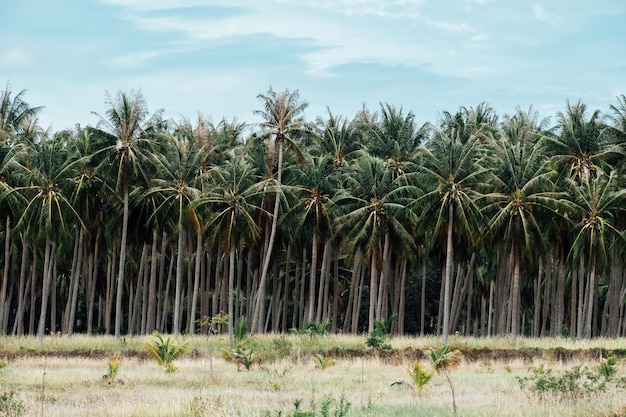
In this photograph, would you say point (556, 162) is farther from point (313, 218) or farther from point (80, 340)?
point (80, 340)

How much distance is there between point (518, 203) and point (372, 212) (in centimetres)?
866

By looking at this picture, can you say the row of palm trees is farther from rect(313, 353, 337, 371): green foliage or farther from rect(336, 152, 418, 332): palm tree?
rect(313, 353, 337, 371): green foliage

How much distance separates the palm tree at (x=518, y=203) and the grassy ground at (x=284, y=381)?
641cm

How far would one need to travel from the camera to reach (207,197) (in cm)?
4916

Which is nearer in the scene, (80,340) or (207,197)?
(80,340)

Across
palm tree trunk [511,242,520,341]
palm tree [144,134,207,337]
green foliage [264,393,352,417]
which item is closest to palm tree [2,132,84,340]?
palm tree [144,134,207,337]

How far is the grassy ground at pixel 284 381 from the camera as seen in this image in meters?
18.6

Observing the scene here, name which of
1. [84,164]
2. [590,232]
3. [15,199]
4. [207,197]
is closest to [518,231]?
[590,232]

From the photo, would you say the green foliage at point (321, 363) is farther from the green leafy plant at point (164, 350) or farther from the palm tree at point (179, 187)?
the palm tree at point (179, 187)

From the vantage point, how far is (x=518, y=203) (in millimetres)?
48344

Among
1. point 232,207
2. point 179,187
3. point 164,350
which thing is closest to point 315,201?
point 232,207

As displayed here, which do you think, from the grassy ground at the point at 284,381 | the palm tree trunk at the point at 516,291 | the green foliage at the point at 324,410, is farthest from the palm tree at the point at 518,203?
the green foliage at the point at 324,410

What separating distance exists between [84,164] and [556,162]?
29608 millimetres

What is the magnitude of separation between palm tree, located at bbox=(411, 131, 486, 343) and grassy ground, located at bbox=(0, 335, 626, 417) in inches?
274
